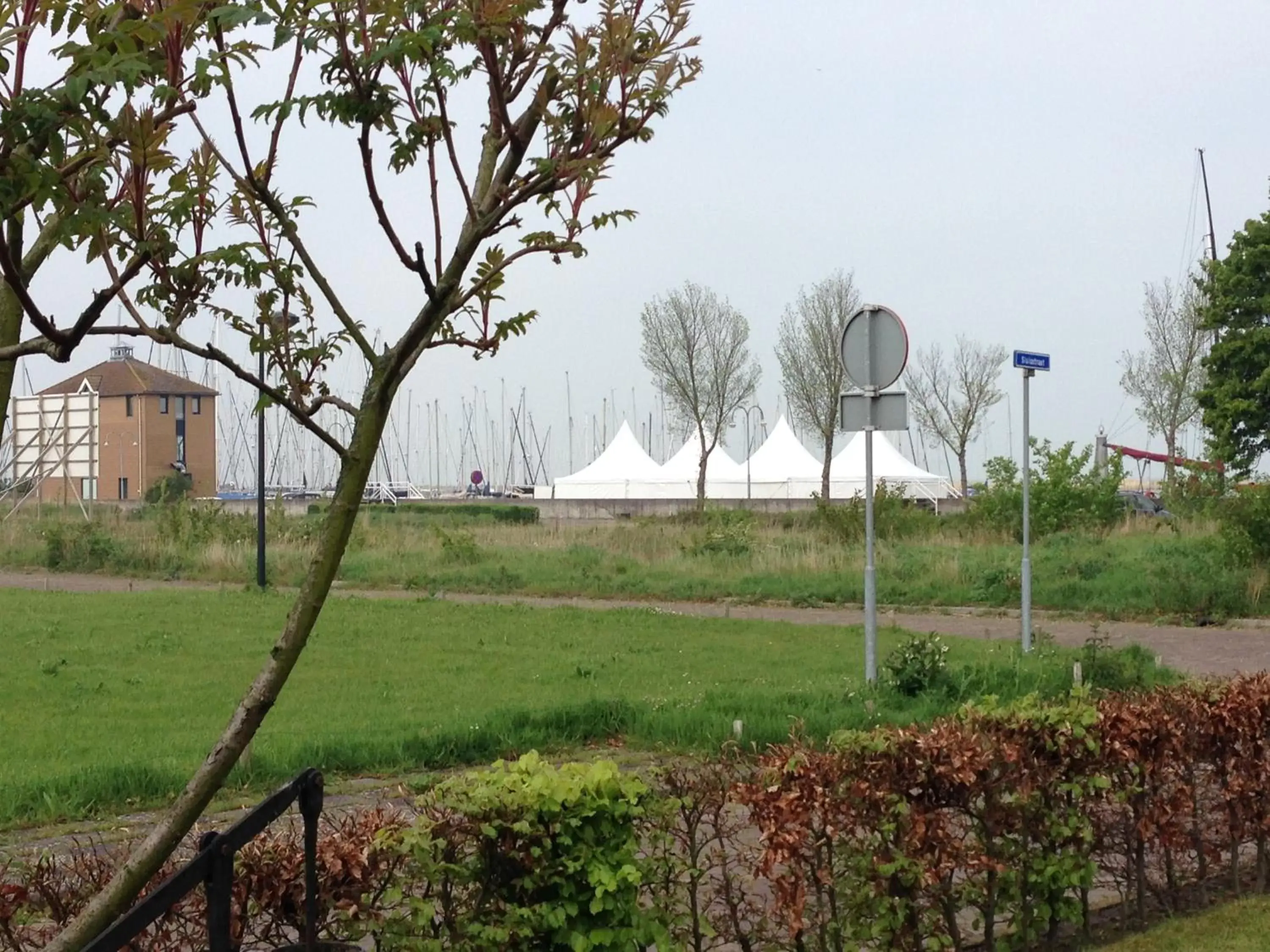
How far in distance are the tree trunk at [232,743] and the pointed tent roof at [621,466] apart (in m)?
58.9

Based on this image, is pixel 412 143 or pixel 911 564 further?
pixel 911 564

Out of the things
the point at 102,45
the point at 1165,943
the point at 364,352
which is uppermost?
the point at 102,45

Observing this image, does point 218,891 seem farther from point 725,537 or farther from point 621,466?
point 621,466

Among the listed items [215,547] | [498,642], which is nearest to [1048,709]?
[498,642]

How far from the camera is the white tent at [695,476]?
2377 inches

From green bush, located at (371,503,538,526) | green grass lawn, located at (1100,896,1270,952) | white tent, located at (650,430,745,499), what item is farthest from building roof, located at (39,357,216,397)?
green grass lawn, located at (1100,896,1270,952)

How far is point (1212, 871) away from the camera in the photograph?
21.0 ft

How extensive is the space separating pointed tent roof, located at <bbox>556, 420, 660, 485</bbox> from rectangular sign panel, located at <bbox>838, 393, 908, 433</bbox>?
166 ft

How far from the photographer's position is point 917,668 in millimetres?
11336

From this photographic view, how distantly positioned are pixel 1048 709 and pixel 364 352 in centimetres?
324

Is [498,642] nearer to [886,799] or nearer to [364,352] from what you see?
[886,799]

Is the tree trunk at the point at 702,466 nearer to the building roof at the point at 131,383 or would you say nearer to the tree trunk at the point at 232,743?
the building roof at the point at 131,383

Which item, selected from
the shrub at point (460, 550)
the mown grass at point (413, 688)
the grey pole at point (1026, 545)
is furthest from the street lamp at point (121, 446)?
the grey pole at point (1026, 545)

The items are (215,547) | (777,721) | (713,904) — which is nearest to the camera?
(713,904)
